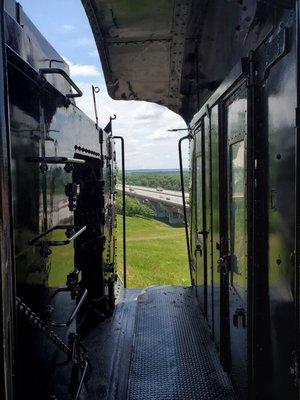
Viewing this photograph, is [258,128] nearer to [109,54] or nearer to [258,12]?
[258,12]

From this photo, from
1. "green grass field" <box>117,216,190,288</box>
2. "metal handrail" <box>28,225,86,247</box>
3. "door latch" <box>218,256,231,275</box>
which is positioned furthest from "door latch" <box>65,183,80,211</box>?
"green grass field" <box>117,216,190,288</box>

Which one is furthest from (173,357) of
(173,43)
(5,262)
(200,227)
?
(173,43)

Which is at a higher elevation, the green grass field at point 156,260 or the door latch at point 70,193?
the door latch at point 70,193

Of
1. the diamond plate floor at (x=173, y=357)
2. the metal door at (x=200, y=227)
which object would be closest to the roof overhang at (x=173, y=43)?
the metal door at (x=200, y=227)

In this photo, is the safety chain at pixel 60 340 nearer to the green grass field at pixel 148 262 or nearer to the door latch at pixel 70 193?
the green grass field at pixel 148 262

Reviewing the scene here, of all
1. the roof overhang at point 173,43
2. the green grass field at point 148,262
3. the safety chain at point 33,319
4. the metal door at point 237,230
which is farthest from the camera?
the roof overhang at point 173,43

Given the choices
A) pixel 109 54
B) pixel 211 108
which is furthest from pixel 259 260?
pixel 109 54
